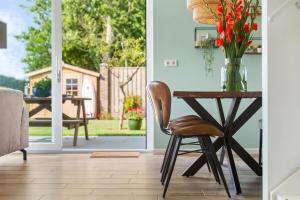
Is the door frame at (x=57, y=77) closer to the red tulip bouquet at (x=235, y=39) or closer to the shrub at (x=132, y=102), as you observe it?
the red tulip bouquet at (x=235, y=39)

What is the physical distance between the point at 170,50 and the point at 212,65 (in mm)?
580

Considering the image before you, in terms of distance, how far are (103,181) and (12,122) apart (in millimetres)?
1383

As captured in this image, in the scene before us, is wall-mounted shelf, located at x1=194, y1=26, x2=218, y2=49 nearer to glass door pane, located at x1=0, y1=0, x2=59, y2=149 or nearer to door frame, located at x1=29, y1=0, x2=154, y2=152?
door frame, located at x1=29, y1=0, x2=154, y2=152

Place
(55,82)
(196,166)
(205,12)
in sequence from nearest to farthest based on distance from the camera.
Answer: (196,166) < (205,12) < (55,82)

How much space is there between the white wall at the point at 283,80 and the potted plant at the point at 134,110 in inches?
201

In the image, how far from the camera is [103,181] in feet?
10.8

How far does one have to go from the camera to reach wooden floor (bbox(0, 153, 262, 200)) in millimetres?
2812

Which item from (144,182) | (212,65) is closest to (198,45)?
(212,65)

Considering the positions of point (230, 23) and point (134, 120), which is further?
point (134, 120)

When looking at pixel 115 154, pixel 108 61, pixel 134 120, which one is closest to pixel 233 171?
pixel 115 154

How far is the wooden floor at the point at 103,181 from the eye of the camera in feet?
9.23

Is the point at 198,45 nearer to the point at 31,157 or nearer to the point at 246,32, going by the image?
the point at 246,32

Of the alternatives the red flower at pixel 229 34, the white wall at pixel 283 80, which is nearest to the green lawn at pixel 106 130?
the red flower at pixel 229 34

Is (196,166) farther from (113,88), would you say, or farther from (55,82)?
(113,88)
